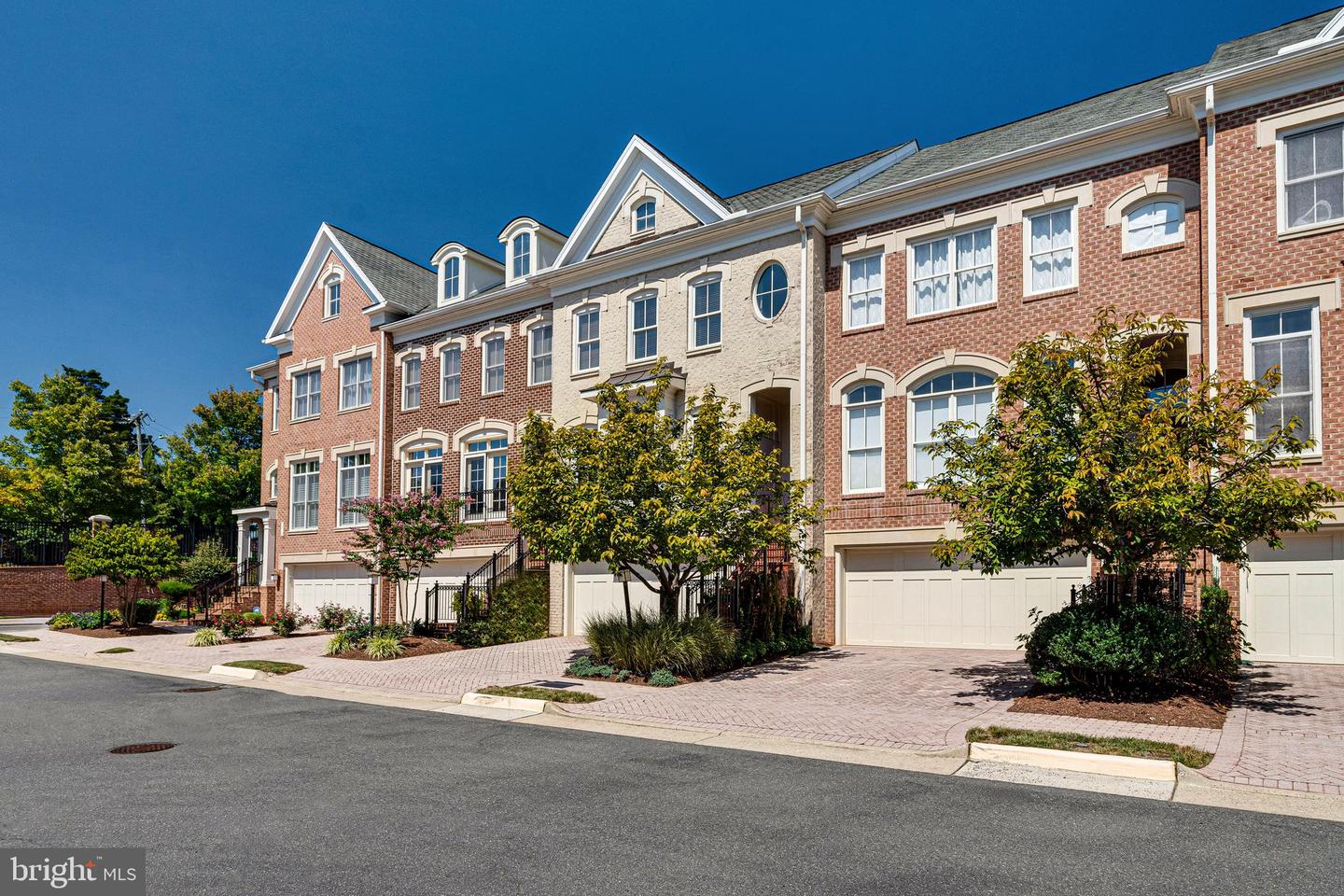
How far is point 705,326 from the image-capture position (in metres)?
23.5

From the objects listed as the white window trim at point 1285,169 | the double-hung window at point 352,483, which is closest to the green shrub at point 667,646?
the white window trim at point 1285,169

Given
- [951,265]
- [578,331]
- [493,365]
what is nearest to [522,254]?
[493,365]

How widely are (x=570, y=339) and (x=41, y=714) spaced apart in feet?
51.1

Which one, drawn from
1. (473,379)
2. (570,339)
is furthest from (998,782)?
(473,379)

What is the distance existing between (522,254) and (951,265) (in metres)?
14.0

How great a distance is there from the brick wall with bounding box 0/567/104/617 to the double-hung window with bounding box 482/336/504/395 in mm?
18968

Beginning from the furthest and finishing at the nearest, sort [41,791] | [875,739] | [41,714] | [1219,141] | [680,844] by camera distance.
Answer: [1219,141] → [41,714] → [875,739] → [41,791] → [680,844]

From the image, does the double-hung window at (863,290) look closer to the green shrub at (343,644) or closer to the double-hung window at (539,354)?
the double-hung window at (539,354)

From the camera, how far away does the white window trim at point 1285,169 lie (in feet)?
52.1

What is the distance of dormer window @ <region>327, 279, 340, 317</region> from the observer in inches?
1312

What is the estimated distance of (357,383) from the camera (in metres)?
32.5

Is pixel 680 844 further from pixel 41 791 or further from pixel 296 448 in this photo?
pixel 296 448

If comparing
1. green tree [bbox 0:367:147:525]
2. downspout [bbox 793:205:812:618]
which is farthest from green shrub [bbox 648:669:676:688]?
green tree [bbox 0:367:147:525]

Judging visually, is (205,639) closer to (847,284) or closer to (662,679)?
(662,679)
